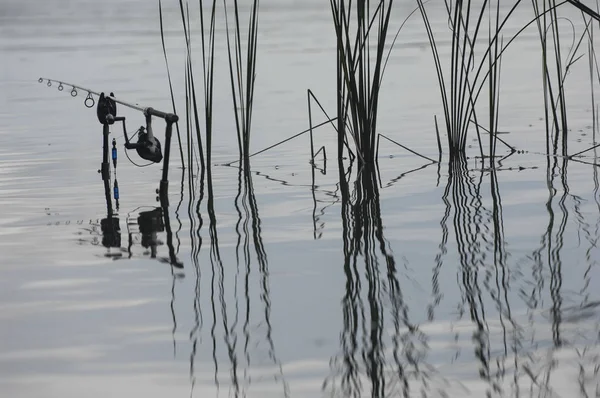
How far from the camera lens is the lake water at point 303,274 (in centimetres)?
243

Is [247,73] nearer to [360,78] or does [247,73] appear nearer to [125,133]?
[360,78]

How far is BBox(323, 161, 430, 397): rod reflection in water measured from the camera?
7.68ft

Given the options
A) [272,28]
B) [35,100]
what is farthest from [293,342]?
[272,28]

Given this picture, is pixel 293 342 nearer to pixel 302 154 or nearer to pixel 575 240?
pixel 575 240

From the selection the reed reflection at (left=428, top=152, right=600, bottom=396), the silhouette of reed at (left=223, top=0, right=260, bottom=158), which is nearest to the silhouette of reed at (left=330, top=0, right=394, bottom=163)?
the silhouette of reed at (left=223, top=0, right=260, bottom=158)

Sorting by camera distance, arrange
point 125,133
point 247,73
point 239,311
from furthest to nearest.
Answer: point 247,73
point 125,133
point 239,311

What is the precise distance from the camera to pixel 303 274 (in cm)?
334

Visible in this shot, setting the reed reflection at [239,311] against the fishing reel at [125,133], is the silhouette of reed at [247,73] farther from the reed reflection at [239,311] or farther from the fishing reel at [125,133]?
the reed reflection at [239,311]

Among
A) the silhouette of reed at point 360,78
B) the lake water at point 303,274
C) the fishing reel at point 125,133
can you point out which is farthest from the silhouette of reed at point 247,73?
the fishing reel at point 125,133

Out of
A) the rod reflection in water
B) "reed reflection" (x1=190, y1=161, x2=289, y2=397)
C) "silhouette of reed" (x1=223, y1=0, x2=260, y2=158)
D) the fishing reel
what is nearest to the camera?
the rod reflection in water

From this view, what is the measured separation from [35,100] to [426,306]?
729 cm

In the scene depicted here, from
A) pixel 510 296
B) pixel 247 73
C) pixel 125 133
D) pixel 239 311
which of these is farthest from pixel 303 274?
pixel 247 73

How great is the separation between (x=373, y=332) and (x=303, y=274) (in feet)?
2.27

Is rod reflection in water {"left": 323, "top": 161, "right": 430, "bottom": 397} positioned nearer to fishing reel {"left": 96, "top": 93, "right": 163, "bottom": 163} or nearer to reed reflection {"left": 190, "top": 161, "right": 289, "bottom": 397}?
reed reflection {"left": 190, "top": 161, "right": 289, "bottom": 397}
